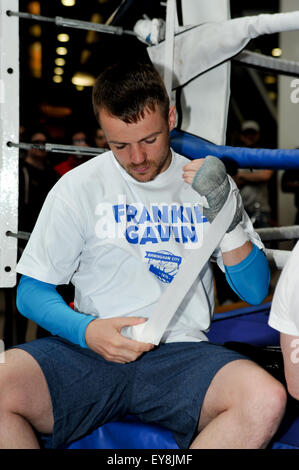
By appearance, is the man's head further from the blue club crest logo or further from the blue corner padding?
the blue corner padding

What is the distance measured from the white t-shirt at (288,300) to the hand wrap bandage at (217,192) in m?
0.26

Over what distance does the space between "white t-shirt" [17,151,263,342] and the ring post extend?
0.33 metres

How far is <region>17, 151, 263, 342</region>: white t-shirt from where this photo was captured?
115cm

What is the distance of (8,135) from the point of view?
1478mm

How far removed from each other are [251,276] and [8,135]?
774 mm

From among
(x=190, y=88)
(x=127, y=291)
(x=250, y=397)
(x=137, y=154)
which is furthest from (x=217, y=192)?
(x=190, y=88)

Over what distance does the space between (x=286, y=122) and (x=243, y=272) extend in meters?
4.91

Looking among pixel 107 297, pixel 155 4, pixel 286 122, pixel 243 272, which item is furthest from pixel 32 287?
pixel 286 122

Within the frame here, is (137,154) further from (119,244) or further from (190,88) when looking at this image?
(190,88)

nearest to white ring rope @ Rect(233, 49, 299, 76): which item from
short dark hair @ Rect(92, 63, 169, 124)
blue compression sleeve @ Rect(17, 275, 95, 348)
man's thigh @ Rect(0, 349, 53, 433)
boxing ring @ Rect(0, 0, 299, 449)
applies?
boxing ring @ Rect(0, 0, 299, 449)

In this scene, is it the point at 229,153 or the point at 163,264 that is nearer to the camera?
the point at 163,264

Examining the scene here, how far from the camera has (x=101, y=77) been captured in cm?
116

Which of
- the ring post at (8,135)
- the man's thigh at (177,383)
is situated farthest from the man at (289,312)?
the ring post at (8,135)
